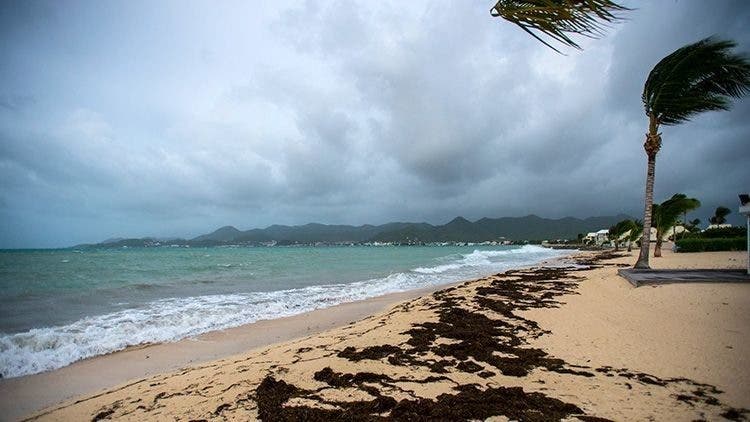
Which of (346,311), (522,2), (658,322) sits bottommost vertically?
(346,311)

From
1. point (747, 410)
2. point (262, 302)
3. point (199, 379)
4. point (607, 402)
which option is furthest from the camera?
point (262, 302)

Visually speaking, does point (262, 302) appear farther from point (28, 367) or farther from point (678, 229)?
point (678, 229)

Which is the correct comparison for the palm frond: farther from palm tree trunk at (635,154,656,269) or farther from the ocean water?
the ocean water

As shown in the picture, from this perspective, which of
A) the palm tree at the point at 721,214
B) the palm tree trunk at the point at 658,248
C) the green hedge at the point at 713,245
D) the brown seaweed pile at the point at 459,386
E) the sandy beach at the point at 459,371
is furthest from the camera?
the palm tree at the point at 721,214

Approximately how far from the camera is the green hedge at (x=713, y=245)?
79.7 ft

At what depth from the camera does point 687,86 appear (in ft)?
40.7

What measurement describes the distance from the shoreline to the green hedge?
29.0 m

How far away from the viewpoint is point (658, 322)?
6.75 m

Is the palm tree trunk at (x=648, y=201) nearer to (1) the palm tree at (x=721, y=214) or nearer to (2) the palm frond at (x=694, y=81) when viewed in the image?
(2) the palm frond at (x=694, y=81)

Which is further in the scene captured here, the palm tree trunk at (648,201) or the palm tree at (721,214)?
the palm tree at (721,214)

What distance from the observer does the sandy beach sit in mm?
3879

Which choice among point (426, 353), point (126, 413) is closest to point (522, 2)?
point (426, 353)

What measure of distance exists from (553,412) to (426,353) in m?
2.38

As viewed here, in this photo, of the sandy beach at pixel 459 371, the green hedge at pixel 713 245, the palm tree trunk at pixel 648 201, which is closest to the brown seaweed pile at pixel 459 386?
the sandy beach at pixel 459 371
